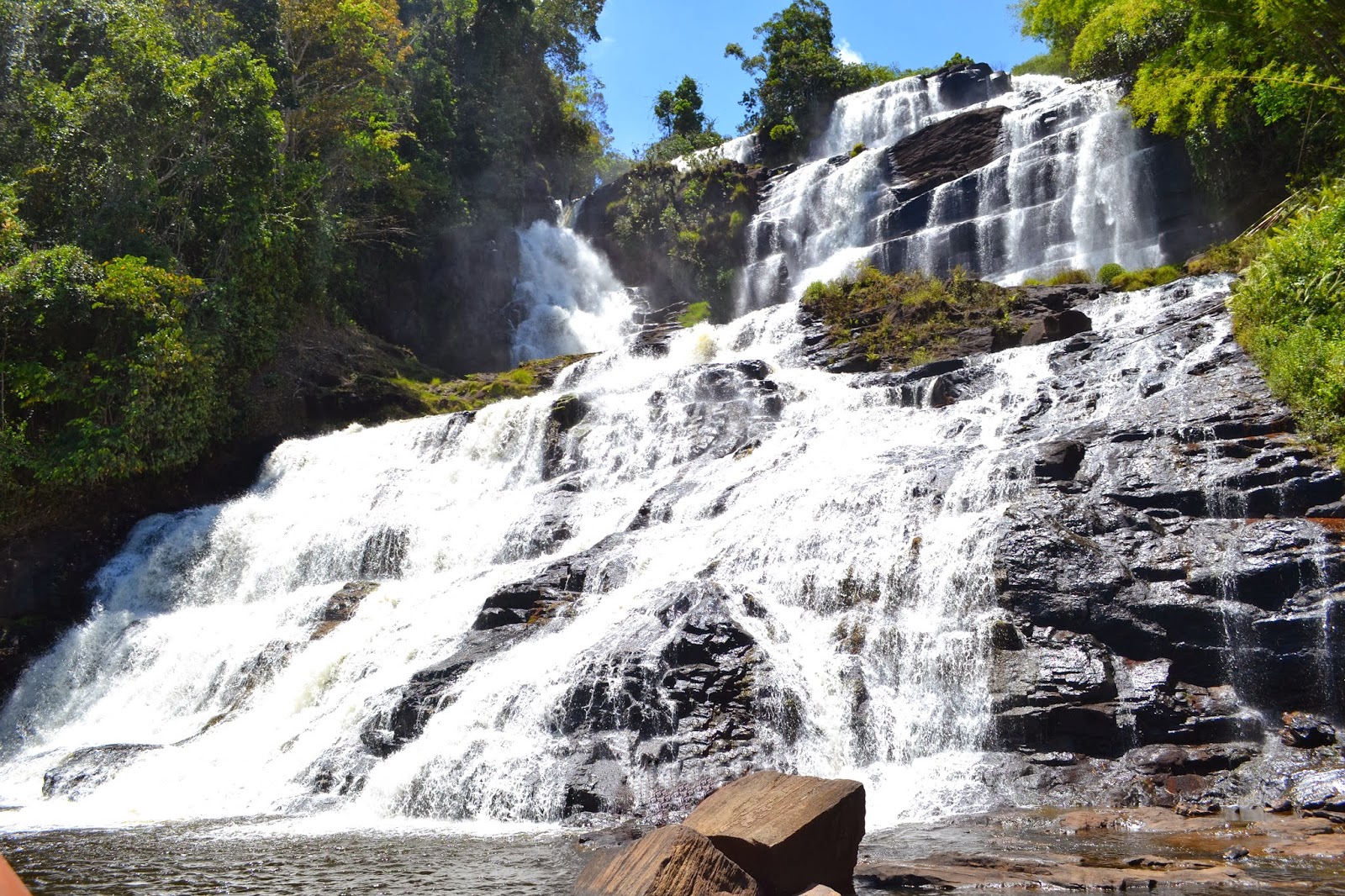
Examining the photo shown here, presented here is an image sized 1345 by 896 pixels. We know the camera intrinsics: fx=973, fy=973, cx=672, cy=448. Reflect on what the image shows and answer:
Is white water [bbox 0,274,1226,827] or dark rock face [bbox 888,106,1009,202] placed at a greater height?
dark rock face [bbox 888,106,1009,202]

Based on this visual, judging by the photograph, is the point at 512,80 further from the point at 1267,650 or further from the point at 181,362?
the point at 1267,650

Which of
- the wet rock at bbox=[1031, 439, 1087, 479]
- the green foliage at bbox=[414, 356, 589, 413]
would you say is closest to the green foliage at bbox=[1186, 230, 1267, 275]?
the wet rock at bbox=[1031, 439, 1087, 479]

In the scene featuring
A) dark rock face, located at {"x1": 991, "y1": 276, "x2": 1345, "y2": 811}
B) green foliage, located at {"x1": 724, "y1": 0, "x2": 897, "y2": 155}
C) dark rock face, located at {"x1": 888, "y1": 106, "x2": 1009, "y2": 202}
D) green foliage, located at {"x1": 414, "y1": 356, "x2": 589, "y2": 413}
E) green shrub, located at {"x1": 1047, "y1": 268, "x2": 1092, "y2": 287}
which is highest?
green foliage, located at {"x1": 724, "y1": 0, "x2": 897, "y2": 155}

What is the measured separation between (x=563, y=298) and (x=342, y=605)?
23.7 metres

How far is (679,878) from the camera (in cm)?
519

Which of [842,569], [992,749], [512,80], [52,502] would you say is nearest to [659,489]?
[842,569]

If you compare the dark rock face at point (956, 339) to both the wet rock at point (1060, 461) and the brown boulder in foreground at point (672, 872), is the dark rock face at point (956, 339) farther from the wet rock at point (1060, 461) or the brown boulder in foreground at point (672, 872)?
the brown boulder in foreground at point (672, 872)

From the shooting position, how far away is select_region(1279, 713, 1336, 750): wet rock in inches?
345

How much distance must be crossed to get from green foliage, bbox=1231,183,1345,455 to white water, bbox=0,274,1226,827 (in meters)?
1.78

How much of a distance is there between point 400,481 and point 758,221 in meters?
17.9

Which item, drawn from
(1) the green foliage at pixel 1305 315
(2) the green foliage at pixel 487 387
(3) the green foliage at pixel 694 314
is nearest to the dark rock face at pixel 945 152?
(3) the green foliage at pixel 694 314

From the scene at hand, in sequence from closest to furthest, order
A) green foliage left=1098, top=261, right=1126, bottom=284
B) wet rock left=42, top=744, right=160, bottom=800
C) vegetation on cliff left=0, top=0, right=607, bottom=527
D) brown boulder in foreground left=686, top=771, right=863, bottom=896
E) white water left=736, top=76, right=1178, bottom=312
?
1. brown boulder in foreground left=686, top=771, right=863, bottom=896
2. wet rock left=42, top=744, right=160, bottom=800
3. vegetation on cliff left=0, top=0, right=607, bottom=527
4. green foliage left=1098, top=261, right=1126, bottom=284
5. white water left=736, top=76, right=1178, bottom=312

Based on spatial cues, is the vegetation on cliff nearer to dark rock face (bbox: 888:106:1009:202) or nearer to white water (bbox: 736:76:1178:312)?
white water (bbox: 736:76:1178:312)

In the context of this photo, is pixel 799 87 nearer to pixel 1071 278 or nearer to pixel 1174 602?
pixel 1071 278
